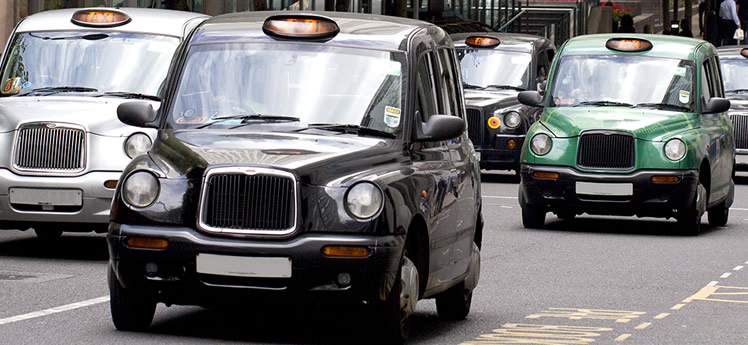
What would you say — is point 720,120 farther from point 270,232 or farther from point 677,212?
point 270,232

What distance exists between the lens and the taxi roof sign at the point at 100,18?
13.8 m

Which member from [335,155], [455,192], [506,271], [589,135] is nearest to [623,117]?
[589,135]

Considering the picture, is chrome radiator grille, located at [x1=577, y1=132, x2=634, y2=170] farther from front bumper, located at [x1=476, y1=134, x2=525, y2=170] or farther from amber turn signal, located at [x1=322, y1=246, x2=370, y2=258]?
amber turn signal, located at [x1=322, y1=246, x2=370, y2=258]

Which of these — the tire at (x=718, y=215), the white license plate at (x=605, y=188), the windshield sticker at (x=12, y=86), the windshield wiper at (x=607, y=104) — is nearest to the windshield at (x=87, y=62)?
the windshield sticker at (x=12, y=86)

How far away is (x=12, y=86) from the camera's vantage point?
13.5 metres

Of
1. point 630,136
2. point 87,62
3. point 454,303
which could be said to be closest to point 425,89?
point 454,303

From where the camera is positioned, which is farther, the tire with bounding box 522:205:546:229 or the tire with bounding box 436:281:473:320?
the tire with bounding box 522:205:546:229

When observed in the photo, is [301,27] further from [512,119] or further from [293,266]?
[512,119]

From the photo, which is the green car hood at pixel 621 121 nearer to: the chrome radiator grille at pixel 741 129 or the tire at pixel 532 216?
the tire at pixel 532 216

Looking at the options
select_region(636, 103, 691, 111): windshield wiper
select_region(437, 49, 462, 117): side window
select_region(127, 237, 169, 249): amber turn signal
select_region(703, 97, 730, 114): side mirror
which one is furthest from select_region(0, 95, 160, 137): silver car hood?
select_region(703, 97, 730, 114): side mirror

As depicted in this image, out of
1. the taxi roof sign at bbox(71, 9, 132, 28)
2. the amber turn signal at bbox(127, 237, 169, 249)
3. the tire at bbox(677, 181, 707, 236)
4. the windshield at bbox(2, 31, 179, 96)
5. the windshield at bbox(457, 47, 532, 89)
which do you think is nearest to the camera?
the amber turn signal at bbox(127, 237, 169, 249)

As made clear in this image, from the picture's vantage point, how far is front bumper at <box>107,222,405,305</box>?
7.94 meters

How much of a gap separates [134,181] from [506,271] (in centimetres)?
493

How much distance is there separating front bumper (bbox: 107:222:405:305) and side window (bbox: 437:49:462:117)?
5.92ft
